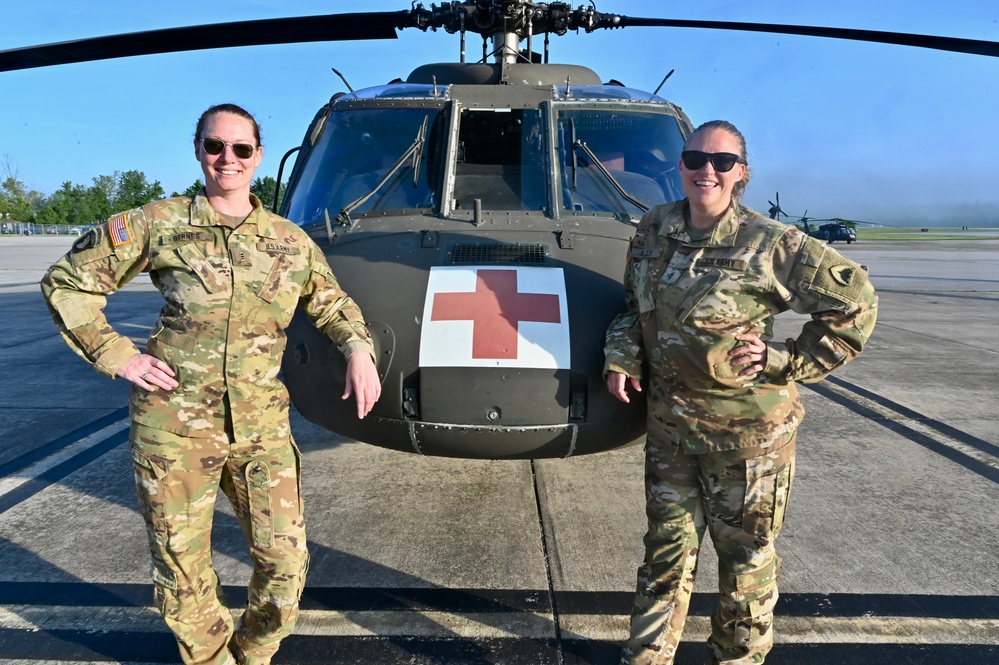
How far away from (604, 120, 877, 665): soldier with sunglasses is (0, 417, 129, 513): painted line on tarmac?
3.44m

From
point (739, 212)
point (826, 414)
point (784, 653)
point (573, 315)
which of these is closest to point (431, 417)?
point (573, 315)

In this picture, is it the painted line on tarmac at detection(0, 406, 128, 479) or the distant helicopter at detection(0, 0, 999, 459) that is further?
the painted line on tarmac at detection(0, 406, 128, 479)

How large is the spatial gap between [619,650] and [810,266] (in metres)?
1.49

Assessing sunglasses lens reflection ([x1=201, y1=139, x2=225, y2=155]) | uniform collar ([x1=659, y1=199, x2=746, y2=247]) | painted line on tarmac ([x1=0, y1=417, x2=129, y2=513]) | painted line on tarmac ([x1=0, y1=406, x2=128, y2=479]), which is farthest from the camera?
painted line on tarmac ([x1=0, y1=406, x2=128, y2=479])

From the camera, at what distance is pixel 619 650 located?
Answer: 2510 millimetres

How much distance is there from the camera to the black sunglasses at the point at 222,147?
206cm

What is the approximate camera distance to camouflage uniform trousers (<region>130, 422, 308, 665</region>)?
2.09 metres

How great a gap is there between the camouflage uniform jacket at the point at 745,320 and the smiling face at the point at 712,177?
0.06 metres

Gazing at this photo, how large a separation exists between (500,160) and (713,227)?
77.6 inches

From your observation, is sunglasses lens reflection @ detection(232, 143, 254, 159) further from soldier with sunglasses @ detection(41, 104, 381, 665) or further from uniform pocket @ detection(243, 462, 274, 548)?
uniform pocket @ detection(243, 462, 274, 548)

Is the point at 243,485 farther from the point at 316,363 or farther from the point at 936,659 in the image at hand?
the point at 936,659

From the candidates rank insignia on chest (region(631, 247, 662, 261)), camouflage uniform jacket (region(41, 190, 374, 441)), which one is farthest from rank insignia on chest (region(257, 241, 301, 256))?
rank insignia on chest (region(631, 247, 662, 261))

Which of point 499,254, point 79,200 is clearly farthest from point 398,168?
point 79,200

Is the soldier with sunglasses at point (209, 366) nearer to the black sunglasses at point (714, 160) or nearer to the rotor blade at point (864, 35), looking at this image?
the black sunglasses at point (714, 160)
